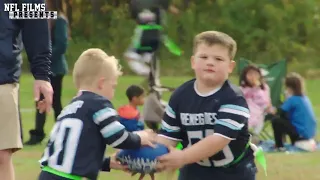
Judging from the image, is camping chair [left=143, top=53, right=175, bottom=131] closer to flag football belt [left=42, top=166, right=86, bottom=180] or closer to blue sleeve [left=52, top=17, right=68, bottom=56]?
blue sleeve [left=52, top=17, right=68, bottom=56]

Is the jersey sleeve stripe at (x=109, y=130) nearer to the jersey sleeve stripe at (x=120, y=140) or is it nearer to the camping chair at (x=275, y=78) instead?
the jersey sleeve stripe at (x=120, y=140)

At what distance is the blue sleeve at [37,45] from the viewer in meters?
5.42

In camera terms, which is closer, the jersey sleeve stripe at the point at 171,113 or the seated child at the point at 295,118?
the jersey sleeve stripe at the point at 171,113

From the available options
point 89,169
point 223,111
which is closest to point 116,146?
point 89,169

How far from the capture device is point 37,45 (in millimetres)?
5445

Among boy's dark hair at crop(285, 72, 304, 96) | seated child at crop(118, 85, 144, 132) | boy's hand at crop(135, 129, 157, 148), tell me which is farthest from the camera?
boy's dark hair at crop(285, 72, 304, 96)

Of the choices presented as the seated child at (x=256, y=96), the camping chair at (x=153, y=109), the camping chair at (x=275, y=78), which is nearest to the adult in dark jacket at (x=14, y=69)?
the camping chair at (x=153, y=109)

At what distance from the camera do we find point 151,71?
11523 mm

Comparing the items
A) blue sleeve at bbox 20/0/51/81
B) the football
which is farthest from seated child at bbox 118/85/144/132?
the football

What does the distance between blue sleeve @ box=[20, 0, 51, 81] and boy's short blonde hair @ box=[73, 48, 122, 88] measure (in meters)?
0.72

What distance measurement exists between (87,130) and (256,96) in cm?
788

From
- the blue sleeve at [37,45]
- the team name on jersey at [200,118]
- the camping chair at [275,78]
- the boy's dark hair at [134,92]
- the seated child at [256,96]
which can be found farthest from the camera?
the camping chair at [275,78]

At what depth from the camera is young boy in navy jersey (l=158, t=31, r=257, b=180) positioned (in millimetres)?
4676

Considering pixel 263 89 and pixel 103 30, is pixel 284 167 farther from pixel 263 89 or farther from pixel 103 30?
pixel 103 30
